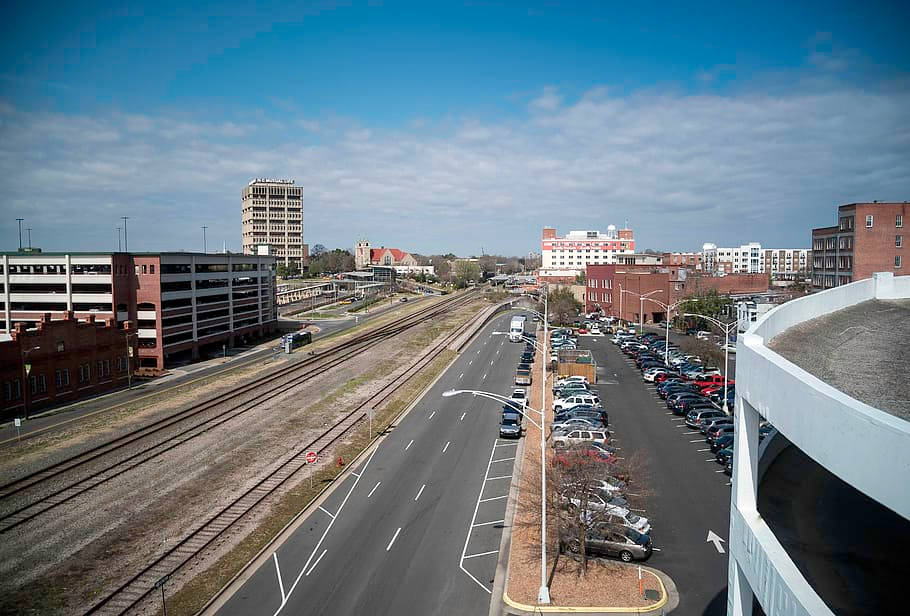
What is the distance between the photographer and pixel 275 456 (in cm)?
2831

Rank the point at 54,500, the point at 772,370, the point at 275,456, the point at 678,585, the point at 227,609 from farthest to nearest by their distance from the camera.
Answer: the point at 275,456
the point at 54,500
the point at 678,585
the point at 227,609
the point at 772,370

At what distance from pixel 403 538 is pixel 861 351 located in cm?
1407

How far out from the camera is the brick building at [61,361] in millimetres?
36344

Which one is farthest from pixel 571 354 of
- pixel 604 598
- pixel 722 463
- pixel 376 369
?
pixel 604 598

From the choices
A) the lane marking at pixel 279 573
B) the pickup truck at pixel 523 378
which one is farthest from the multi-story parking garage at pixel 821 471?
the pickup truck at pixel 523 378

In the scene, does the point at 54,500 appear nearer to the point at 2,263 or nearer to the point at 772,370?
the point at 772,370

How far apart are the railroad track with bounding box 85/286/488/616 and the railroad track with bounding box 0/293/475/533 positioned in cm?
665

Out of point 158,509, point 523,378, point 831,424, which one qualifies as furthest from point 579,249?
point 831,424

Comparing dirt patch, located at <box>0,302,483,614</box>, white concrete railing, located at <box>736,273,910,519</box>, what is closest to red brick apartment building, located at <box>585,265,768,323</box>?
dirt patch, located at <box>0,302,483,614</box>

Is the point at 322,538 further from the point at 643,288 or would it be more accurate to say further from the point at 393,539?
the point at 643,288

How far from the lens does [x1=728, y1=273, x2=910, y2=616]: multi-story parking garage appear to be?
5762 mm

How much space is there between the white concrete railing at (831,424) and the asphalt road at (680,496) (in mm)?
9505

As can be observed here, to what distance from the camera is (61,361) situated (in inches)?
1577

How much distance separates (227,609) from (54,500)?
12.2 m
